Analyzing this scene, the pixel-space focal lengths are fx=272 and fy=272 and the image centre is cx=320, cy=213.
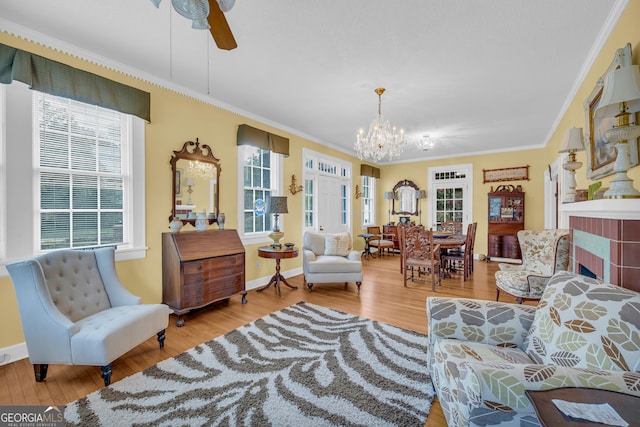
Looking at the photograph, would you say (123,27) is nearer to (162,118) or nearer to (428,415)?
(162,118)

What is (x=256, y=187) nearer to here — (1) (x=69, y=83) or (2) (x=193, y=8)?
(1) (x=69, y=83)

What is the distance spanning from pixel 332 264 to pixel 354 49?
276cm

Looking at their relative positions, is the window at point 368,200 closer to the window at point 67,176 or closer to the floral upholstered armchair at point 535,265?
the floral upholstered armchair at point 535,265

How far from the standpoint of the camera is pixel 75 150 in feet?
8.41

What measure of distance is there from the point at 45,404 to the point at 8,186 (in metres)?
1.68

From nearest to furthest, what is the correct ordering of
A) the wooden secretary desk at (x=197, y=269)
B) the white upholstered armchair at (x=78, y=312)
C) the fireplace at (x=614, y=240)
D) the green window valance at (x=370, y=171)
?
the fireplace at (x=614, y=240), the white upholstered armchair at (x=78, y=312), the wooden secretary desk at (x=197, y=269), the green window valance at (x=370, y=171)

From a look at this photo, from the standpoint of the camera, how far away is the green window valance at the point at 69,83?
2125 mm

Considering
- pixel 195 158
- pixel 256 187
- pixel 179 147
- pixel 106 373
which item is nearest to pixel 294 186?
pixel 256 187

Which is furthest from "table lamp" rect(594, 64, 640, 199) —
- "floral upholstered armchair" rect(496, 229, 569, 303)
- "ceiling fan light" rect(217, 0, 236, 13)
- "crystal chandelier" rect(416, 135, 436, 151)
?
"crystal chandelier" rect(416, 135, 436, 151)

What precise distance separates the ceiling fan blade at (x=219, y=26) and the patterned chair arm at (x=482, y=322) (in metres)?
2.08

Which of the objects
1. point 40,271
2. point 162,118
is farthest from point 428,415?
point 162,118

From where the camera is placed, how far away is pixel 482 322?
5.41ft

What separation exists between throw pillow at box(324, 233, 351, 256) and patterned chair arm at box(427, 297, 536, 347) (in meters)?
2.76

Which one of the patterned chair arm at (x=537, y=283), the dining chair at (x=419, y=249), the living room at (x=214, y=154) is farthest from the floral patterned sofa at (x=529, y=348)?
the dining chair at (x=419, y=249)
